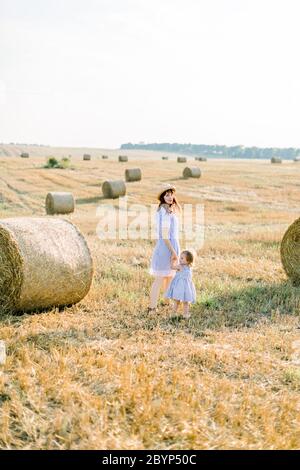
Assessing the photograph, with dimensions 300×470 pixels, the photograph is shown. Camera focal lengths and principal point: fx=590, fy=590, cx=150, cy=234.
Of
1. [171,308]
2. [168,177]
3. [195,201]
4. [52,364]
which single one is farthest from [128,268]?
[168,177]

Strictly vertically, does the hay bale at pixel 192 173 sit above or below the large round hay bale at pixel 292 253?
above

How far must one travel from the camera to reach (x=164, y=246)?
820 cm

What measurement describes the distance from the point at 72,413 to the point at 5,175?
3151cm

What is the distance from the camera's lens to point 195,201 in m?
24.5

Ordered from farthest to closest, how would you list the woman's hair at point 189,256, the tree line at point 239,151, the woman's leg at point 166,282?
1. the tree line at point 239,151
2. the woman's leg at point 166,282
3. the woman's hair at point 189,256

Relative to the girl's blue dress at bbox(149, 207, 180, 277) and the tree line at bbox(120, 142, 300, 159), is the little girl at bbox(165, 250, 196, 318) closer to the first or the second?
the girl's blue dress at bbox(149, 207, 180, 277)

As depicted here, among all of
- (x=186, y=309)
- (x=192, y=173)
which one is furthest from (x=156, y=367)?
(x=192, y=173)

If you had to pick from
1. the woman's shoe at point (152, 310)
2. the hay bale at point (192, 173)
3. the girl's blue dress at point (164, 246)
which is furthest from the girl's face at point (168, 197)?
the hay bale at point (192, 173)

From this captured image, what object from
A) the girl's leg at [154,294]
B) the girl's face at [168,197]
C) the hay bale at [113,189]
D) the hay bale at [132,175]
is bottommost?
the girl's leg at [154,294]

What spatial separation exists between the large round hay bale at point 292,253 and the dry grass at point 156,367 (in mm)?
233

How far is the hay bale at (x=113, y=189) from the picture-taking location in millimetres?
25203

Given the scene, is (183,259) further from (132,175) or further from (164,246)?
(132,175)

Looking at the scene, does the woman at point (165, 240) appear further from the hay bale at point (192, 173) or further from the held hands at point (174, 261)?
the hay bale at point (192, 173)
